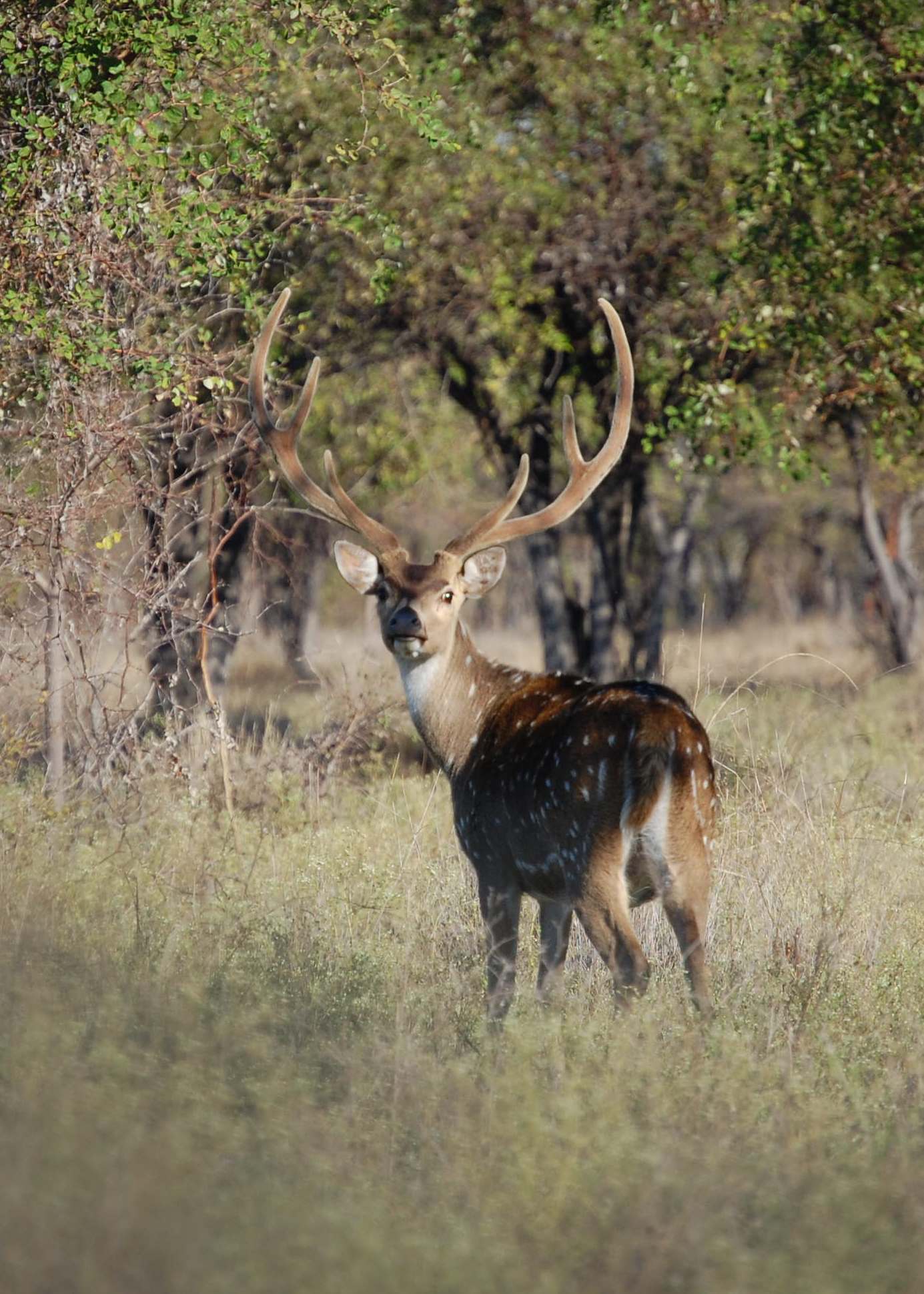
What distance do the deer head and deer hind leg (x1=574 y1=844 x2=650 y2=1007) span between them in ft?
4.58

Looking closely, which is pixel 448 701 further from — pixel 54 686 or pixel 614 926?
pixel 54 686

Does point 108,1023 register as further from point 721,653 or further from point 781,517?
point 781,517

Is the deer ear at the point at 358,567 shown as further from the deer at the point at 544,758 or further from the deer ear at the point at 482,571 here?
the deer ear at the point at 482,571

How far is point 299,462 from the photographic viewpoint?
6.99 meters

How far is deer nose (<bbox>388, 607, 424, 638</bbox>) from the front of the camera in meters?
6.26

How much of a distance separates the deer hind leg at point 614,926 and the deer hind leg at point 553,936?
0.59m

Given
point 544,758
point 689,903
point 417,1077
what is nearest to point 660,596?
point 544,758

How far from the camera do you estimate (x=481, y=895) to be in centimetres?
600

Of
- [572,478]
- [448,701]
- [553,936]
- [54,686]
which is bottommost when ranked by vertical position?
[553,936]

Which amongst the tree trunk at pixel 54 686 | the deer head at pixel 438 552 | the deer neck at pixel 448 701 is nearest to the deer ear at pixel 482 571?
the deer head at pixel 438 552

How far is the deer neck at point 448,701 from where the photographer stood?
6.53 metres

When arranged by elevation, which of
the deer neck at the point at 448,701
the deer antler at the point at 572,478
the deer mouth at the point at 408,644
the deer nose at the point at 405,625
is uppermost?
the deer antler at the point at 572,478

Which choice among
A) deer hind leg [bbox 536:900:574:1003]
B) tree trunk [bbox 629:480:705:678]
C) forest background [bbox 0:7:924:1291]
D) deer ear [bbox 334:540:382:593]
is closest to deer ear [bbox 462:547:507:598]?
deer ear [bbox 334:540:382:593]

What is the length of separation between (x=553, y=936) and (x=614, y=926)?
0.85 meters
